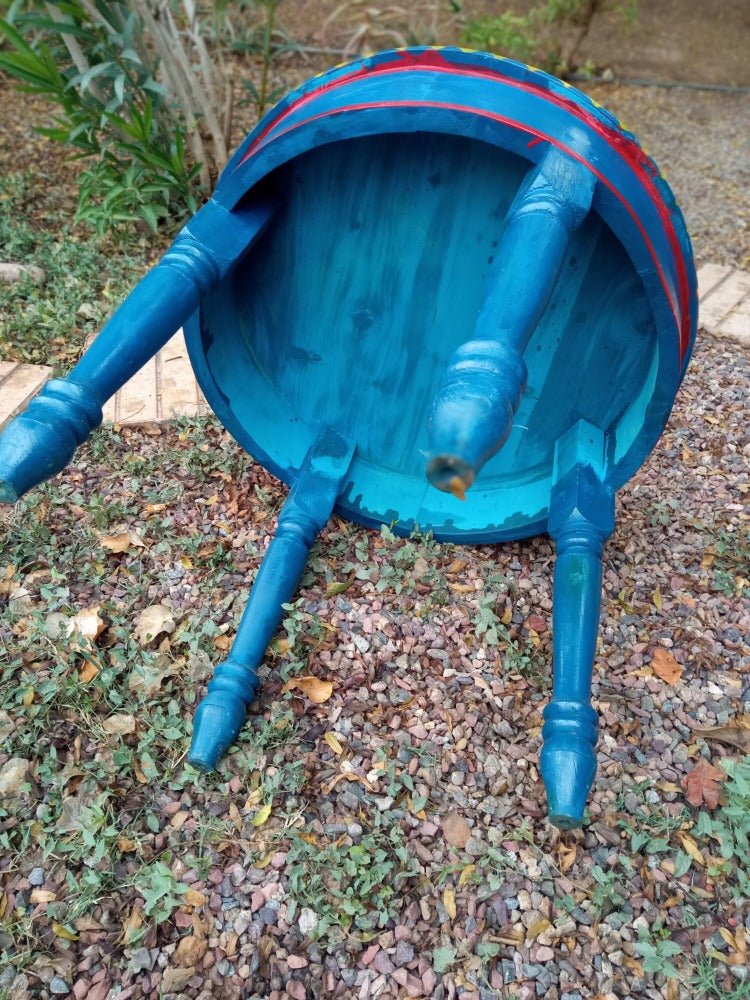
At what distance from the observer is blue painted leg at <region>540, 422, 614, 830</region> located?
57.2 inches

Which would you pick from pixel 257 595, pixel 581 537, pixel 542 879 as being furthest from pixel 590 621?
pixel 257 595

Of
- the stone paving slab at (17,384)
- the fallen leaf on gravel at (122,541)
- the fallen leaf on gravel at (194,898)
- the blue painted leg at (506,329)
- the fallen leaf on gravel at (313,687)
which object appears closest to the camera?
the blue painted leg at (506,329)

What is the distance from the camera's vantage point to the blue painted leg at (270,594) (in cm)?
164

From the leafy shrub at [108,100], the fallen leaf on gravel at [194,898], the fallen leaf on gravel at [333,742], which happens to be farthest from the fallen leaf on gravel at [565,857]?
the leafy shrub at [108,100]

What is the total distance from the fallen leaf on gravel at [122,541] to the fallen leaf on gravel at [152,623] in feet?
0.76

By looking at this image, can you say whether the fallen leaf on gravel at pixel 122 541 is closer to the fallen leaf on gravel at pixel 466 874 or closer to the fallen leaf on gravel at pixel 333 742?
the fallen leaf on gravel at pixel 333 742

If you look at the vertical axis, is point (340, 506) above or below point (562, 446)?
below

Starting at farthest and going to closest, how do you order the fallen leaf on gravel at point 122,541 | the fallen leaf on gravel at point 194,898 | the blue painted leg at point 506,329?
the fallen leaf on gravel at point 122,541 < the fallen leaf on gravel at point 194,898 < the blue painted leg at point 506,329

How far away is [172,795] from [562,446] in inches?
47.2

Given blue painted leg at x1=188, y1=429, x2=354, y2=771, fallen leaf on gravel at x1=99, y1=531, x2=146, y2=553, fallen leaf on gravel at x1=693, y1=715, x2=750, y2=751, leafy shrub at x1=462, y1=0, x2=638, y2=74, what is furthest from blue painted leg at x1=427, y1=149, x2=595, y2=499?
leafy shrub at x1=462, y1=0, x2=638, y2=74

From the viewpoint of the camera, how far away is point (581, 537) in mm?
1706

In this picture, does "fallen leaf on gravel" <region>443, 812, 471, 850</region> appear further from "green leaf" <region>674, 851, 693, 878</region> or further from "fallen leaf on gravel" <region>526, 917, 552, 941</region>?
"green leaf" <region>674, 851, 693, 878</region>

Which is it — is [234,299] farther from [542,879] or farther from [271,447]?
[542,879]

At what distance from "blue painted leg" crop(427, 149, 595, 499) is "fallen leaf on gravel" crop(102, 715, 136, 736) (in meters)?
1.13
